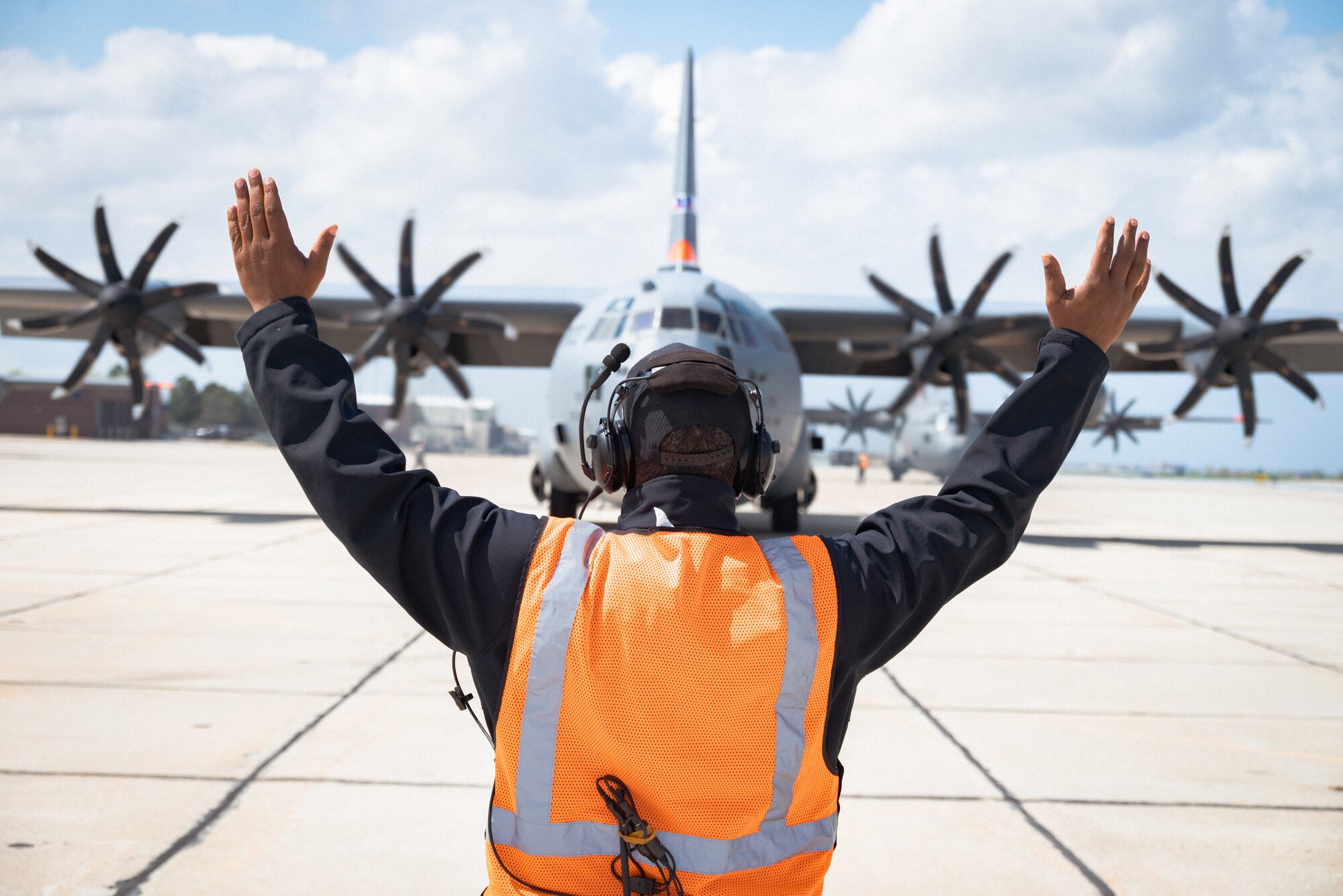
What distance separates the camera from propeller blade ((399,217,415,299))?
52.8ft

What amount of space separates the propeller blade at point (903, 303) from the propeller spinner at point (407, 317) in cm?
664

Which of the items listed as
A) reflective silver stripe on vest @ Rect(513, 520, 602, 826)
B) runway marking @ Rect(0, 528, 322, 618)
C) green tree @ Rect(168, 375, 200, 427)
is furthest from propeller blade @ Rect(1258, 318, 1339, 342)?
green tree @ Rect(168, 375, 200, 427)

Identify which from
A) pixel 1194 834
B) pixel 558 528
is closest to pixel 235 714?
pixel 558 528

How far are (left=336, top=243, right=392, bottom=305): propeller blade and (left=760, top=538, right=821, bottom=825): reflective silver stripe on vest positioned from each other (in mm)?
15974

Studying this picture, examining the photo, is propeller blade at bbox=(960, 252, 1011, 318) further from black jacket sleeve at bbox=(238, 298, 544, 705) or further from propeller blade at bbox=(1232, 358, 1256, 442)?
black jacket sleeve at bbox=(238, 298, 544, 705)

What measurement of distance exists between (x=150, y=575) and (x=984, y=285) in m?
13.5

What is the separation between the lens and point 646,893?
151 cm

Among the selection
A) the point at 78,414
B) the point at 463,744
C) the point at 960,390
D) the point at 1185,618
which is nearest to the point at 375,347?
the point at 960,390

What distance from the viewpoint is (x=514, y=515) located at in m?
1.72

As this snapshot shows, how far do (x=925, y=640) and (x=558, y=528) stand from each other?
5855 mm

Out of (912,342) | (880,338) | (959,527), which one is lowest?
(959,527)

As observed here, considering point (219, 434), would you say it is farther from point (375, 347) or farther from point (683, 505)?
point (683, 505)

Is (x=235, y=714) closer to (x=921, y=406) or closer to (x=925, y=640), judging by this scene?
(x=925, y=640)

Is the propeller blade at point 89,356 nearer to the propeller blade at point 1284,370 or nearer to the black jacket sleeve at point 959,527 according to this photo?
the black jacket sleeve at point 959,527
